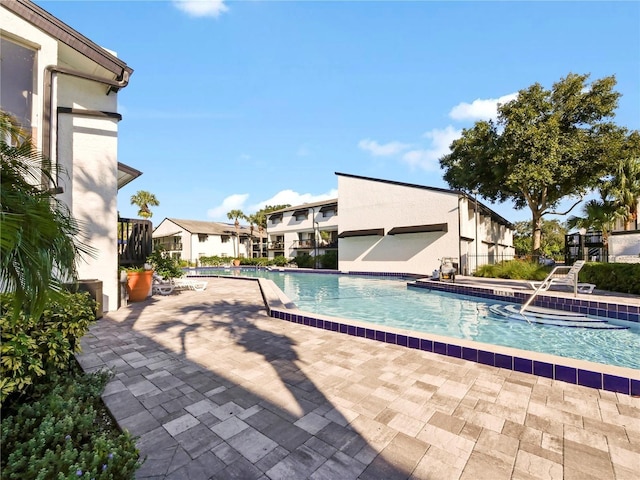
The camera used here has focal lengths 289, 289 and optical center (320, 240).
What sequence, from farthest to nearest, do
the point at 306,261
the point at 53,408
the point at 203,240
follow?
the point at 203,240 → the point at 306,261 → the point at 53,408

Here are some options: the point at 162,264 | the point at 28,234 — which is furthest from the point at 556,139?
the point at 28,234

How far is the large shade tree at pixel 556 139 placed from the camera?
1711 cm

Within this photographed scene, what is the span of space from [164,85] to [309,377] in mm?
12620

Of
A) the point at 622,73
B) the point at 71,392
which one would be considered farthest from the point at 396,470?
the point at 622,73

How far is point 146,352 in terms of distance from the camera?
4.35 m

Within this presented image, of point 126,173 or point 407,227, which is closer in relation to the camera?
point 126,173

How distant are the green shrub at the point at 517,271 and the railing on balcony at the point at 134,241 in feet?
56.6

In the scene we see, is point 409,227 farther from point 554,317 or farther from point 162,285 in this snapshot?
point 162,285

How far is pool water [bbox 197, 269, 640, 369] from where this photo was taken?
5305 mm

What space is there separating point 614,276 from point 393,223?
497 inches

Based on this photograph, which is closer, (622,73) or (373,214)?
(622,73)

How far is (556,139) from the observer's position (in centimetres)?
1717

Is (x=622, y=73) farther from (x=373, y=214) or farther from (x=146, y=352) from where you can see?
(x=146, y=352)

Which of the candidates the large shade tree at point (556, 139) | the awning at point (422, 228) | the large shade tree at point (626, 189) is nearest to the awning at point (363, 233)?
the awning at point (422, 228)
